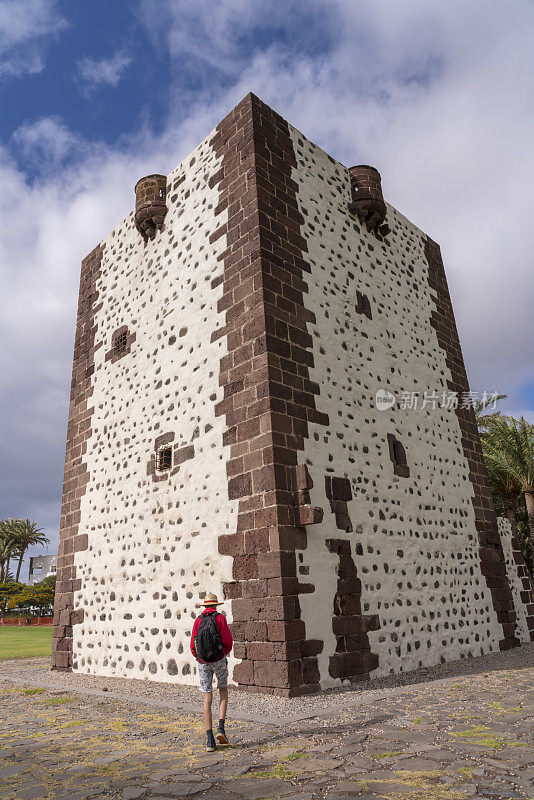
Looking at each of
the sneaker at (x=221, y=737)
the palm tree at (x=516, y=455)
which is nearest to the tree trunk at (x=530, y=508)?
the palm tree at (x=516, y=455)

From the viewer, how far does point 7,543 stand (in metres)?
42.6

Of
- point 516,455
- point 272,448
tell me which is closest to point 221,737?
point 272,448

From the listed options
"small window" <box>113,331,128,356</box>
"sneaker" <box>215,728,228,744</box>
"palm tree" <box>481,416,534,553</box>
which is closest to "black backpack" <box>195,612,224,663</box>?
"sneaker" <box>215,728,228,744</box>

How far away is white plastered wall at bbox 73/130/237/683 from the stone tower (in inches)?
1.4

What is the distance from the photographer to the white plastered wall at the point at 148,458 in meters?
7.23

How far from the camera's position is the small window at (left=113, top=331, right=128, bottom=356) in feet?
32.8

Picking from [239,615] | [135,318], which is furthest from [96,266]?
[239,615]

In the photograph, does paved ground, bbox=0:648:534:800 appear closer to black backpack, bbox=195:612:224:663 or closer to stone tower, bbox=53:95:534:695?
black backpack, bbox=195:612:224:663

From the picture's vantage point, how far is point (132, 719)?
4934 millimetres

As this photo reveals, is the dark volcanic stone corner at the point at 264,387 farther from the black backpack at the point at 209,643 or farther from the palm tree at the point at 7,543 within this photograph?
the palm tree at the point at 7,543

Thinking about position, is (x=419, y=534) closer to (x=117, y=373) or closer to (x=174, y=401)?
(x=174, y=401)

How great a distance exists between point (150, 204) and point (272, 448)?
5.71 m

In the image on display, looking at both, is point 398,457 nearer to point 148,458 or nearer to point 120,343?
point 148,458

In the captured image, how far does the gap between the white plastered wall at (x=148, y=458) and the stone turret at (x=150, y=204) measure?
16 centimetres
